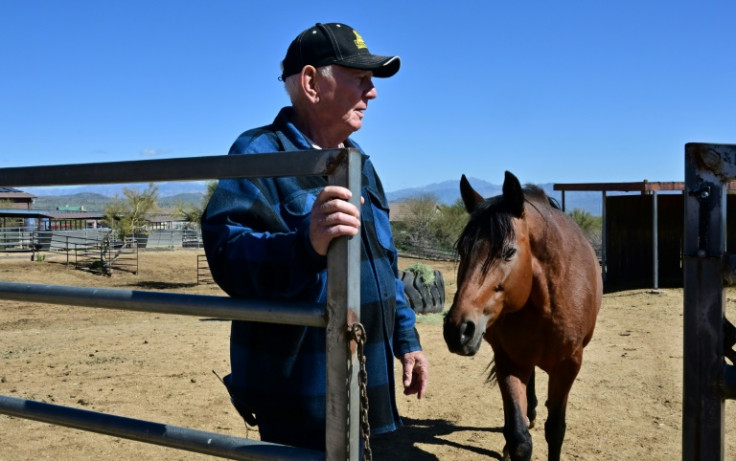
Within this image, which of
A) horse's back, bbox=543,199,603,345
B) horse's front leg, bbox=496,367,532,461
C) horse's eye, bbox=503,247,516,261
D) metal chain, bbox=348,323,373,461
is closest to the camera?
metal chain, bbox=348,323,373,461

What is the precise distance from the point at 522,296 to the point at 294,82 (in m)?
2.04

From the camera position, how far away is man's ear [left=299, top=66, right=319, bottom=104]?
1913 mm

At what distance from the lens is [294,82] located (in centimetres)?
198

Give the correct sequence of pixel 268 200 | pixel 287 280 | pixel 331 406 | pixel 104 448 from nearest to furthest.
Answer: pixel 331 406, pixel 287 280, pixel 268 200, pixel 104 448

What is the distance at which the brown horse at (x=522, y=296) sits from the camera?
3.21 metres

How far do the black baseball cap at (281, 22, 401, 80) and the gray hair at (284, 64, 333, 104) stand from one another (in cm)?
1

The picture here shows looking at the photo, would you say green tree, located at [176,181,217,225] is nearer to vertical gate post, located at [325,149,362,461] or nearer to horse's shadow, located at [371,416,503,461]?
horse's shadow, located at [371,416,503,461]

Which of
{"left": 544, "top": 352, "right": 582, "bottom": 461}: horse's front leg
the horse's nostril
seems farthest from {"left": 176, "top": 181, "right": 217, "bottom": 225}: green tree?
the horse's nostril

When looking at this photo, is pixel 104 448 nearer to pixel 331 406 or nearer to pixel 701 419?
pixel 331 406

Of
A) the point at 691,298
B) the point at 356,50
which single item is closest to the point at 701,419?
the point at 691,298

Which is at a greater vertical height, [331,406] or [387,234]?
[387,234]

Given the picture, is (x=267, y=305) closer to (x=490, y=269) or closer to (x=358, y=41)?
(x=358, y=41)

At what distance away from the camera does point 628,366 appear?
7129mm

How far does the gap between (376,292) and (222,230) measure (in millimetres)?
491
